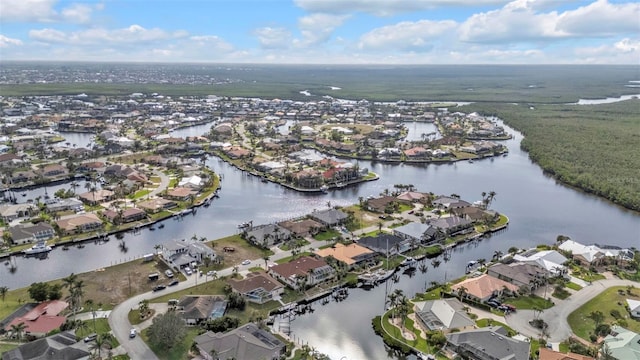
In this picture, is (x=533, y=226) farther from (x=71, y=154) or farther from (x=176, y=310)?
(x=71, y=154)

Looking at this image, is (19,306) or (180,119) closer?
(19,306)

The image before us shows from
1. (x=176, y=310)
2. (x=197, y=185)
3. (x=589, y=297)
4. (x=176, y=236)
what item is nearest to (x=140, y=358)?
(x=176, y=310)

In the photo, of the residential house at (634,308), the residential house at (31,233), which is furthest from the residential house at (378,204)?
the residential house at (31,233)

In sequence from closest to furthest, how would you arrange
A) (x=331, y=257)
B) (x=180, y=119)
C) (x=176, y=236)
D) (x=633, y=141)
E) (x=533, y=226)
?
(x=331, y=257) < (x=176, y=236) < (x=533, y=226) < (x=633, y=141) < (x=180, y=119)

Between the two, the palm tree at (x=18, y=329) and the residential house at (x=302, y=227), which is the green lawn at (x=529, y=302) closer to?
the residential house at (x=302, y=227)

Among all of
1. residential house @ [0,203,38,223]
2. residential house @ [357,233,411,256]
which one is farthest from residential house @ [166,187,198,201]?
residential house @ [357,233,411,256]

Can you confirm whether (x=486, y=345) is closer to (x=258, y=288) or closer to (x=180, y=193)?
(x=258, y=288)

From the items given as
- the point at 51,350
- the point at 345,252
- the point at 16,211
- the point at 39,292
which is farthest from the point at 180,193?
the point at 51,350

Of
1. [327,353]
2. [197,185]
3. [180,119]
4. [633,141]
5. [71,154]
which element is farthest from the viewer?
[180,119]
